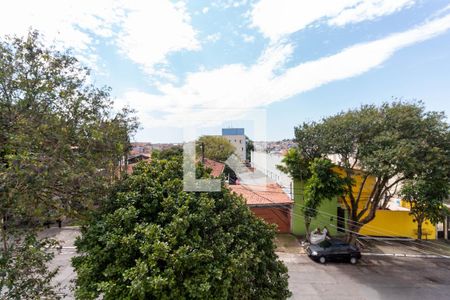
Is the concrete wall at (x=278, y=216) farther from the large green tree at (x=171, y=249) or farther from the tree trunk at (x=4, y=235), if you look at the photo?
the tree trunk at (x=4, y=235)

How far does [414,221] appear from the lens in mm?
12562

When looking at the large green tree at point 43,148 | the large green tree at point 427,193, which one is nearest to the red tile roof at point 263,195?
the large green tree at point 427,193

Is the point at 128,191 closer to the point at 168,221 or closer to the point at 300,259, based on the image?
the point at 168,221

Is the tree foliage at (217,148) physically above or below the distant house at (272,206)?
above

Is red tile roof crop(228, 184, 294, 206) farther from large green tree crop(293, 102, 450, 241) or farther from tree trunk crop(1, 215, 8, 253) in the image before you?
tree trunk crop(1, 215, 8, 253)

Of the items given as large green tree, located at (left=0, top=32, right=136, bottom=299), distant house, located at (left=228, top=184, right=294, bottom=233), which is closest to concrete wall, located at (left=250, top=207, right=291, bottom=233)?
distant house, located at (left=228, top=184, right=294, bottom=233)

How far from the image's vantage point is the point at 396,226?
43.1ft

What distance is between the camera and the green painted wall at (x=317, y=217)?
513 inches

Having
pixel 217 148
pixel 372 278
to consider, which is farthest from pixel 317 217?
pixel 217 148

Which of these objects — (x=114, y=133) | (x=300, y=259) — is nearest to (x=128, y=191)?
(x=114, y=133)

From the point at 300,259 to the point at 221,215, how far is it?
7761 millimetres

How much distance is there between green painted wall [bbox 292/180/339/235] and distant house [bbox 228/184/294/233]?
13.1 inches

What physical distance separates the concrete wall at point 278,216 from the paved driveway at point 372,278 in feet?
8.61

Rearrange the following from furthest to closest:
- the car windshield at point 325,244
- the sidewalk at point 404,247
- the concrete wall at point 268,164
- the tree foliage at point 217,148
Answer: the tree foliage at point 217,148 < the concrete wall at point 268,164 < the sidewalk at point 404,247 < the car windshield at point 325,244
